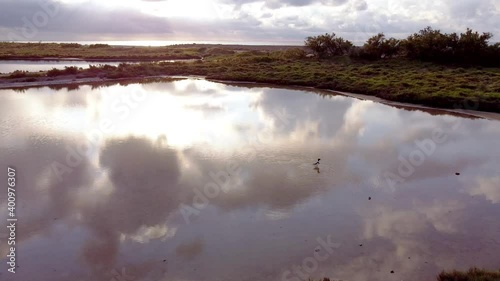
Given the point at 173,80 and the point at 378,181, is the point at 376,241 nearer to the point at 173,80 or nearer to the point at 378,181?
the point at 378,181

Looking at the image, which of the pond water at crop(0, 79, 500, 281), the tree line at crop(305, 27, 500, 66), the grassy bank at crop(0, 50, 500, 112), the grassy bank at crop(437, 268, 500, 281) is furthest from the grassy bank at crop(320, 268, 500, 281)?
the tree line at crop(305, 27, 500, 66)

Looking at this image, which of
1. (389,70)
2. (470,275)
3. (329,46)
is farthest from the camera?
(329,46)

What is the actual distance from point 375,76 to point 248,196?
1931 cm

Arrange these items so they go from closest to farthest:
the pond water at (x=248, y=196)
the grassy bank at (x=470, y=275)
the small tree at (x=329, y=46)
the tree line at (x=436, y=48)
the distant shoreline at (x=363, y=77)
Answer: the grassy bank at (x=470, y=275)
the pond water at (x=248, y=196)
the distant shoreline at (x=363, y=77)
the tree line at (x=436, y=48)
the small tree at (x=329, y=46)

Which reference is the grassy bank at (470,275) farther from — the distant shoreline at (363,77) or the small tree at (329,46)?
the small tree at (329,46)

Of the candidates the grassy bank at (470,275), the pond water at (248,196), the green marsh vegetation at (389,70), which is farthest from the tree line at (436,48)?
the grassy bank at (470,275)

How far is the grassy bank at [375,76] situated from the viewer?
18.3 meters

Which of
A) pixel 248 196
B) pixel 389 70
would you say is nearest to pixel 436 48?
pixel 389 70

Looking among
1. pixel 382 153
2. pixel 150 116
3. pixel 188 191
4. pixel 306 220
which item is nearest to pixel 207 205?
pixel 188 191

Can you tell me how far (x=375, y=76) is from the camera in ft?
81.6

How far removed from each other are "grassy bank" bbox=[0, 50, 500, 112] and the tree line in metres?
1.40

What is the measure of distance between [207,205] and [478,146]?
874cm

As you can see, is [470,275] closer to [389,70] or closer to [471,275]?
[471,275]

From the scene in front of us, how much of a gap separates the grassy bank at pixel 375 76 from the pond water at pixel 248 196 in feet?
11.9
